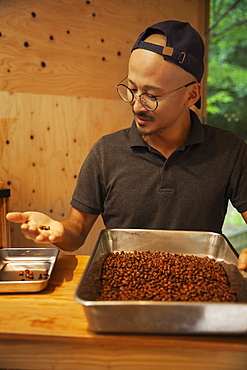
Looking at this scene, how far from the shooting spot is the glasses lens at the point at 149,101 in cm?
155

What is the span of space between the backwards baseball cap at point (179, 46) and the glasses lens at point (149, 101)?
0.18 metres

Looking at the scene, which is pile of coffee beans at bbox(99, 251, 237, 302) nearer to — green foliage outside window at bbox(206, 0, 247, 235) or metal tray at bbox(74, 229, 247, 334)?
metal tray at bbox(74, 229, 247, 334)

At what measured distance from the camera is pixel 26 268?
1419mm

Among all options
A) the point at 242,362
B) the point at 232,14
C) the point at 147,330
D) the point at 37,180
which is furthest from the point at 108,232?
the point at 232,14

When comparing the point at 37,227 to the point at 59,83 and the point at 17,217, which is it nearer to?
the point at 17,217

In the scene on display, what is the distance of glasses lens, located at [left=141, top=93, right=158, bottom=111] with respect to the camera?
155cm

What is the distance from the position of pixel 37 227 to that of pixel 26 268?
0.71 ft

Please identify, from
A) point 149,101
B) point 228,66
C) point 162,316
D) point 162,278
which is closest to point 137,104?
point 149,101

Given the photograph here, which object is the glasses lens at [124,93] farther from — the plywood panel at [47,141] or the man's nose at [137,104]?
the plywood panel at [47,141]

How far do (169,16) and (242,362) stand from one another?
2.81 meters

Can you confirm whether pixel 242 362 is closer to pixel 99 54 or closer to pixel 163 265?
pixel 163 265

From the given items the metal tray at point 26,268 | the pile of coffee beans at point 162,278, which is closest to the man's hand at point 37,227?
the metal tray at point 26,268

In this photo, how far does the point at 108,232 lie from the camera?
58.6 inches

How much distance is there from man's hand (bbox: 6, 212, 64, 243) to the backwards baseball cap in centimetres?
88
